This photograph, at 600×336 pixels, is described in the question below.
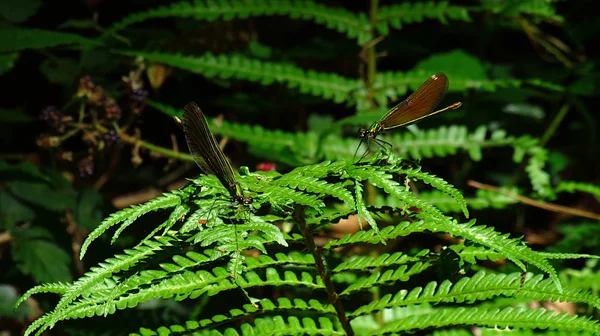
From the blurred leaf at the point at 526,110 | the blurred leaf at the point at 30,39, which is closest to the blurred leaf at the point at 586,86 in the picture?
the blurred leaf at the point at 526,110

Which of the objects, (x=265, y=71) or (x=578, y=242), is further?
(x=265, y=71)

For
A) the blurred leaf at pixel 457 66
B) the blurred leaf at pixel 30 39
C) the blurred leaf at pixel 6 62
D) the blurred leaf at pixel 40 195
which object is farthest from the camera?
the blurred leaf at pixel 457 66

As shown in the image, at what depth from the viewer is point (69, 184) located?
284 centimetres

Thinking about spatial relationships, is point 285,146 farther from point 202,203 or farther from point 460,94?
point 202,203

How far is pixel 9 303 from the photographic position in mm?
2910

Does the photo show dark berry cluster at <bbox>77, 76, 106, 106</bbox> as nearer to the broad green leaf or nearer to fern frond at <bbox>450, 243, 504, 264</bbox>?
the broad green leaf

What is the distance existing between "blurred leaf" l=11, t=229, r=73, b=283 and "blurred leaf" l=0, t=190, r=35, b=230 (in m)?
0.06

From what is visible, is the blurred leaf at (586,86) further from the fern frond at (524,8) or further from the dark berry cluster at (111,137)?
the dark berry cluster at (111,137)

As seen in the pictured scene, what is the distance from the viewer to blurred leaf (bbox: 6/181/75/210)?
2643mm

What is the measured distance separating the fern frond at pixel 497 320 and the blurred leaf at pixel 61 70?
188 centimetres

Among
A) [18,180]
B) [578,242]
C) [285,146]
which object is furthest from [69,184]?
[578,242]

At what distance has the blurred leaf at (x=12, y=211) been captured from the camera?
2.58 m

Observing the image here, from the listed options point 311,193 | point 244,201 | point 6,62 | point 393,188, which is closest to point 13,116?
point 6,62

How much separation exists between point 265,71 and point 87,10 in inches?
44.2
